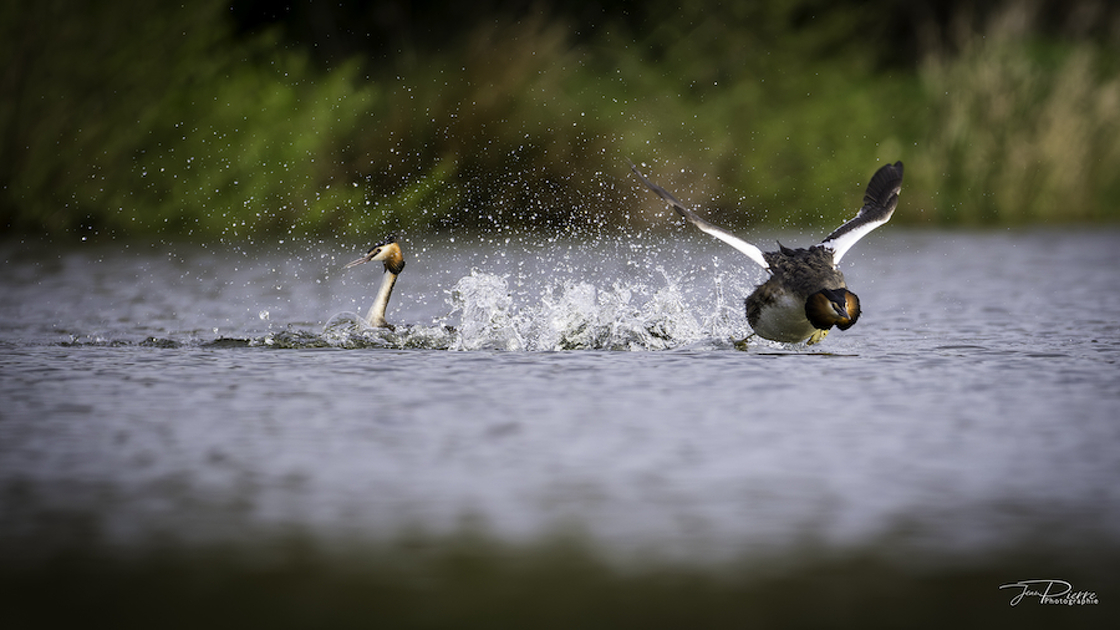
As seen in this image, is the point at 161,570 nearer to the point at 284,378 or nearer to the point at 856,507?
the point at 856,507

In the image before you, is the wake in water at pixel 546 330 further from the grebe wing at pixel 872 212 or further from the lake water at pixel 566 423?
the grebe wing at pixel 872 212

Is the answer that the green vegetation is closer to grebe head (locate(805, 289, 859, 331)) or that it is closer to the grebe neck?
the grebe neck

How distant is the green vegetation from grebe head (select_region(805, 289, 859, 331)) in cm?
991

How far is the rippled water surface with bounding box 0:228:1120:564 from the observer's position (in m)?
Result: 4.90

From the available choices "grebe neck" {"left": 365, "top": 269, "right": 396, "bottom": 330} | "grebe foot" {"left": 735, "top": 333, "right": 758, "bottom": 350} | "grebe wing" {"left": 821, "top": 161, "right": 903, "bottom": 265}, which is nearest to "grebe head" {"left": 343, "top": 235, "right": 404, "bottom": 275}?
"grebe neck" {"left": 365, "top": 269, "right": 396, "bottom": 330}

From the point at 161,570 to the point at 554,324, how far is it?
567 centimetres

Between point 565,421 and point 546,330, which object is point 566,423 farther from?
point 546,330

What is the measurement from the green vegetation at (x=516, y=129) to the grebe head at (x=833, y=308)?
32.5 feet

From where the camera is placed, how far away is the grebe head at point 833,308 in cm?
877
